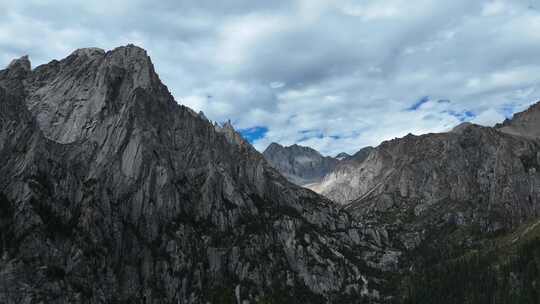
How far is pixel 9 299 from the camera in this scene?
19712 centimetres

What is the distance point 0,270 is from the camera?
200 metres

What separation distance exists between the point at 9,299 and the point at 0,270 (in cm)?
1211
